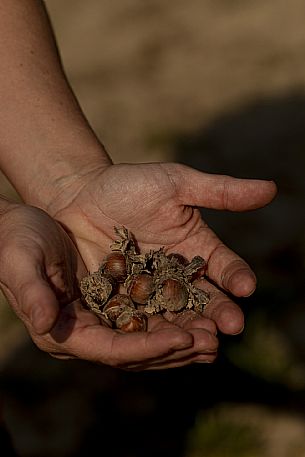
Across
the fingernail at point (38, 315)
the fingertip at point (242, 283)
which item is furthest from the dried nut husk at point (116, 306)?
the fingernail at point (38, 315)

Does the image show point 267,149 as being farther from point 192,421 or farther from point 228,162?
point 192,421

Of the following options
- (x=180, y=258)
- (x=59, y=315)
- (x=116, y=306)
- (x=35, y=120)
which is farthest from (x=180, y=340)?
(x=35, y=120)

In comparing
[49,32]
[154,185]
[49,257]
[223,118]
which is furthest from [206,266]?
[223,118]

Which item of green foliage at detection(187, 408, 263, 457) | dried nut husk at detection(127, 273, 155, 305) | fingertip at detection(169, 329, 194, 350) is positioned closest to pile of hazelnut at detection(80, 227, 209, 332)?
dried nut husk at detection(127, 273, 155, 305)

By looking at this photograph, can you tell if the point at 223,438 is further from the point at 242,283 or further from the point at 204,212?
the point at 204,212

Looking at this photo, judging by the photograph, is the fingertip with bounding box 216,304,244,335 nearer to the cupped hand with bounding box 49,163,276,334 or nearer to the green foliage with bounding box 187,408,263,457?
the cupped hand with bounding box 49,163,276,334

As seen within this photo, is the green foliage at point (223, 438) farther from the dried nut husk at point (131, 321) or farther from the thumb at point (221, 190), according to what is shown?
the thumb at point (221, 190)
